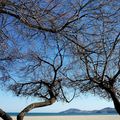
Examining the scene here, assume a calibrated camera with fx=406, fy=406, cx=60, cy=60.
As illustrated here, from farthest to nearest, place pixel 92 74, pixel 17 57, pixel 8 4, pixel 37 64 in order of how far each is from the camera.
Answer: pixel 37 64
pixel 92 74
pixel 17 57
pixel 8 4

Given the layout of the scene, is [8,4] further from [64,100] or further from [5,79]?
[64,100]

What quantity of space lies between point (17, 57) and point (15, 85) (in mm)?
3549

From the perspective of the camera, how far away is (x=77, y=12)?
398 inches

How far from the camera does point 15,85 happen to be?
17.0 meters

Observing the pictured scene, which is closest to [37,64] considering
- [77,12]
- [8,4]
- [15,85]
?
[15,85]

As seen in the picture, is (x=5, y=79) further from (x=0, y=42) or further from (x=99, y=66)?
(x=0, y=42)

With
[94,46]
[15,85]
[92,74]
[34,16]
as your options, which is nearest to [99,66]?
[92,74]

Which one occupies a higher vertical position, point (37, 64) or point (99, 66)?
point (37, 64)

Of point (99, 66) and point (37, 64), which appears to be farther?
point (37, 64)

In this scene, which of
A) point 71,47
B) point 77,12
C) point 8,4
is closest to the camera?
point 8,4

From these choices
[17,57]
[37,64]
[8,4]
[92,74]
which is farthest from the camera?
[37,64]

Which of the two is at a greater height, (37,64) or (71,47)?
(37,64)

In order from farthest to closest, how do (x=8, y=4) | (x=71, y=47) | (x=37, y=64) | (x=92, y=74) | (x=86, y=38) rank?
(x=37, y=64), (x=92, y=74), (x=71, y=47), (x=86, y=38), (x=8, y=4)

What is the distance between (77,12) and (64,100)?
7.78 m
